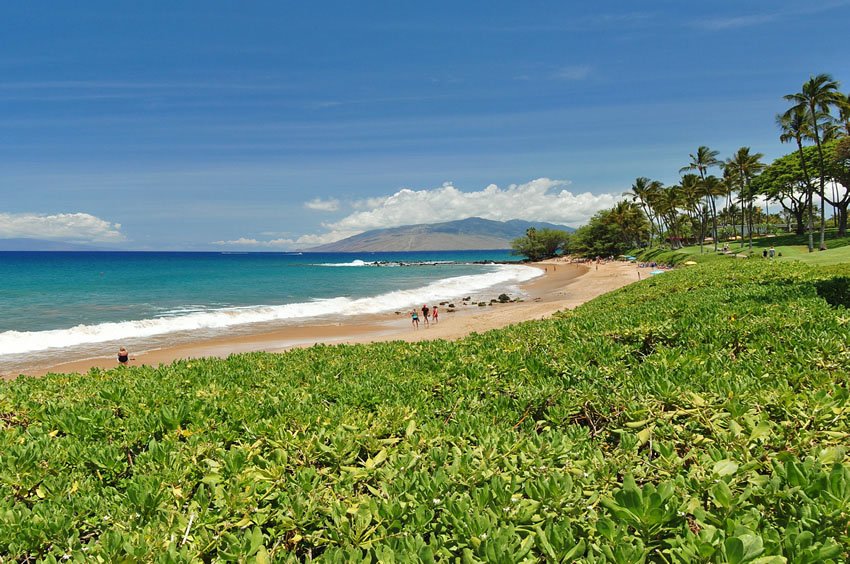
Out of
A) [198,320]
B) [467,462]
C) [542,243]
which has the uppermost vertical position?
[542,243]

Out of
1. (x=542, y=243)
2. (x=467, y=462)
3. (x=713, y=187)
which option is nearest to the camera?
(x=467, y=462)

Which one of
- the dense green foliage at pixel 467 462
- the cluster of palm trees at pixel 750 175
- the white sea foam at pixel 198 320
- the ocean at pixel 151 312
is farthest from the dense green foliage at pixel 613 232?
the dense green foliage at pixel 467 462

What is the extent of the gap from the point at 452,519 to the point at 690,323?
16.1ft

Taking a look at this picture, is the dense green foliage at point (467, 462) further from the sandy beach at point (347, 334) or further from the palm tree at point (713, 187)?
the palm tree at point (713, 187)

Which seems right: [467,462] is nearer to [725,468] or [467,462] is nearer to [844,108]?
[725,468]

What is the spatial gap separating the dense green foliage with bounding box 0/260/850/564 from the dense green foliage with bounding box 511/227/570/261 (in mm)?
114458

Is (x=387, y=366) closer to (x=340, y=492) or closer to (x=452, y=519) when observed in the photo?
(x=340, y=492)

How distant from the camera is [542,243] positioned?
379 ft

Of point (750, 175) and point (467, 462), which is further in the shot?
point (750, 175)

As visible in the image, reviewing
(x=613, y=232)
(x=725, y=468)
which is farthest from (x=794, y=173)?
(x=725, y=468)

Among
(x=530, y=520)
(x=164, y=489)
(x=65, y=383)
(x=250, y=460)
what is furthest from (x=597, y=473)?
(x=65, y=383)

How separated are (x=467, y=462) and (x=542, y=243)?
117 metres

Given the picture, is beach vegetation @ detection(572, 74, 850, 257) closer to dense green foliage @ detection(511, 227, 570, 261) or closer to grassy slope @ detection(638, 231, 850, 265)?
grassy slope @ detection(638, 231, 850, 265)

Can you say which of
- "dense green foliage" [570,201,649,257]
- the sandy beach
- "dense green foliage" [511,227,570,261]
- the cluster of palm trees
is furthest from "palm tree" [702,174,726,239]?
"dense green foliage" [511,227,570,261]
